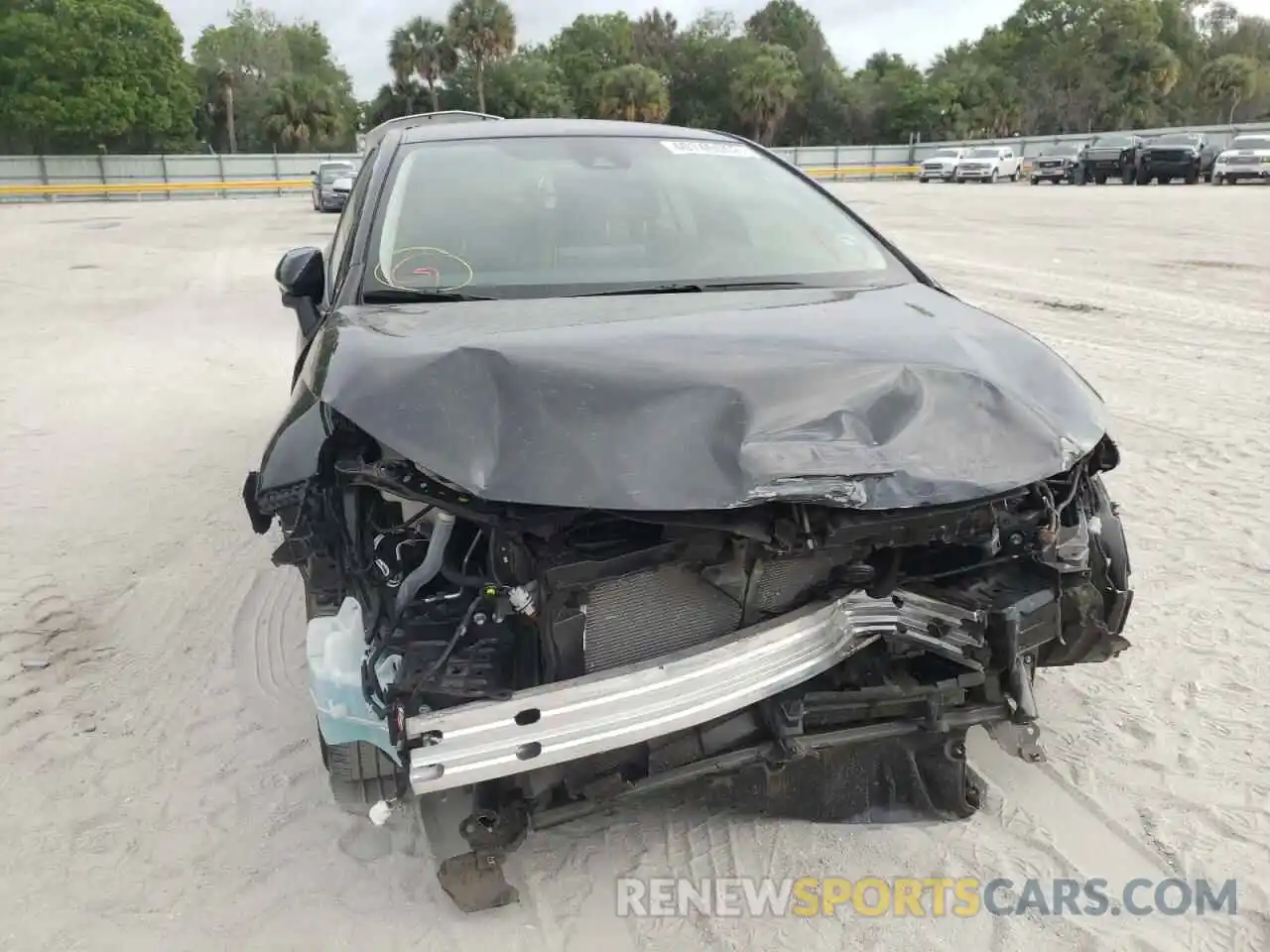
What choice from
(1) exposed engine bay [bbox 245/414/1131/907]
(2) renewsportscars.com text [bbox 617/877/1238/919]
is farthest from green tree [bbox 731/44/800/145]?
(2) renewsportscars.com text [bbox 617/877/1238/919]

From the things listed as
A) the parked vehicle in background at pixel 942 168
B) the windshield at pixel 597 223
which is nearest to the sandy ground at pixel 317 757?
the windshield at pixel 597 223

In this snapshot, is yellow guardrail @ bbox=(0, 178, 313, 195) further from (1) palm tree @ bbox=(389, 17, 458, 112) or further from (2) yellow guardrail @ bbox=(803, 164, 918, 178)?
(2) yellow guardrail @ bbox=(803, 164, 918, 178)

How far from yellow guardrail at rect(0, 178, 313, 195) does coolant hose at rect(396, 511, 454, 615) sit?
40.4m

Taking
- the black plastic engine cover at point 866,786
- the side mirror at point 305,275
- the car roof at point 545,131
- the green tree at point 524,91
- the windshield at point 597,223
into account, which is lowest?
the black plastic engine cover at point 866,786

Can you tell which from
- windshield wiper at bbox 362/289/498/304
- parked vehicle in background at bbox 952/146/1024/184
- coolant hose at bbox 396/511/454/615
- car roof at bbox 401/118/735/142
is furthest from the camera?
parked vehicle in background at bbox 952/146/1024/184

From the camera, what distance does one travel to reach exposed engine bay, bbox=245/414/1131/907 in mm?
2215

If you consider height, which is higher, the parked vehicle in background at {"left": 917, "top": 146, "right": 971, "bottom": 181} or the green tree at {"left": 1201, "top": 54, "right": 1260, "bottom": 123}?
the green tree at {"left": 1201, "top": 54, "right": 1260, "bottom": 123}

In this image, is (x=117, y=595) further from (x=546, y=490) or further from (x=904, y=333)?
(x=904, y=333)

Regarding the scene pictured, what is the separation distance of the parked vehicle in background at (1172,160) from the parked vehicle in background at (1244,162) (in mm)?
710

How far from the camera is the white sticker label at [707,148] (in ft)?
12.9

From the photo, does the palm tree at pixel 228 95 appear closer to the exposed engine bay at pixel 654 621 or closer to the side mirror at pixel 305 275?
the side mirror at pixel 305 275

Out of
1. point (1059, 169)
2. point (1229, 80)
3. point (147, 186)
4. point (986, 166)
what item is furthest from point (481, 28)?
point (1229, 80)

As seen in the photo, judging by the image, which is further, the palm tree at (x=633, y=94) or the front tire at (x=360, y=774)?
the palm tree at (x=633, y=94)

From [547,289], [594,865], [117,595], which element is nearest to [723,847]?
[594,865]
